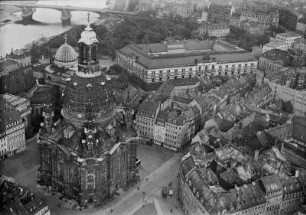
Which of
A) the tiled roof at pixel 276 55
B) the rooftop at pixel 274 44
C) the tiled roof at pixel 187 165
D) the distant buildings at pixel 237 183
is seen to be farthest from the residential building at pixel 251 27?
the tiled roof at pixel 187 165

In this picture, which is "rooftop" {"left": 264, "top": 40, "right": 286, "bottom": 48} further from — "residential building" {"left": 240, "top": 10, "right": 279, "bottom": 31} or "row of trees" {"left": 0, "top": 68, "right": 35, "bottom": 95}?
"row of trees" {"left": 0, "top": 68, "right": 35, "bottom": 95}

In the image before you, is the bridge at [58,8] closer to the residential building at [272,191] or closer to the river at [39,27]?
Result: the river at [39,27]

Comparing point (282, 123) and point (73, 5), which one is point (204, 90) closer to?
point (282, 123)

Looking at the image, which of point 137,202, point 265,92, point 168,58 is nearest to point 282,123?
point 265,92

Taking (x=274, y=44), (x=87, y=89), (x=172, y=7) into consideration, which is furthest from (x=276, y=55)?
(x=172, y=7)

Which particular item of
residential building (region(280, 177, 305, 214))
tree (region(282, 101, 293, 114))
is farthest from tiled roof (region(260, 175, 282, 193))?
tree (region(282, 101, 293, 114))

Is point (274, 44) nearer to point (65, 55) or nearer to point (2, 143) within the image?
point (65, 55)
